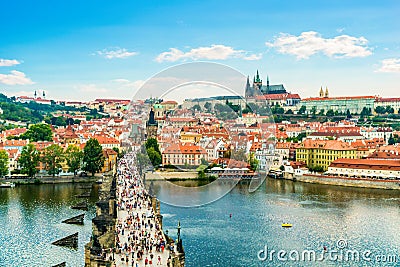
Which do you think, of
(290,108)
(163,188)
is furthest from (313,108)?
(163,188)

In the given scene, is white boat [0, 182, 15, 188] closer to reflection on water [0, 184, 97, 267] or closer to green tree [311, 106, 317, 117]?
reflection on water [0, 184, 97, 267]

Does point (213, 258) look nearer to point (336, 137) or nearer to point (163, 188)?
point (163, 188)

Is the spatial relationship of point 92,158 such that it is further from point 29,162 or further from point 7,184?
point 7,184

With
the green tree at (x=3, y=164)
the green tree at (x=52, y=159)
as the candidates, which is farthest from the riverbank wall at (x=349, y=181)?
the green tree at (x=3, y=164)

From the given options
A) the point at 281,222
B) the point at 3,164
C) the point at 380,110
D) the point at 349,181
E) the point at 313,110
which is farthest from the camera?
the point at 313,110

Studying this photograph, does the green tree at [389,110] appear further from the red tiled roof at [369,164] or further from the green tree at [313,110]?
the red tiled roof at [369,164]

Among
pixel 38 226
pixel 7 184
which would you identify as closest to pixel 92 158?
pixel 7 184

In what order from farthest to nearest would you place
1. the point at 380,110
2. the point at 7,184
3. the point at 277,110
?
the point at 380,110 < the point at 277,110 < the point at 7,184
